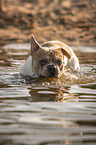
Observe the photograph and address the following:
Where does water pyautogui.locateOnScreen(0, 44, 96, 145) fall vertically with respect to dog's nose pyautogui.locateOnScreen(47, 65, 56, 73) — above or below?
below

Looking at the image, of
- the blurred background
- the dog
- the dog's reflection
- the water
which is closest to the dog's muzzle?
the dog

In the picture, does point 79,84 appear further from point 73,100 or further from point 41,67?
A: point 73,100

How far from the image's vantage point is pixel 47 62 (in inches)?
278

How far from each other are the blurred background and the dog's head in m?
8.98

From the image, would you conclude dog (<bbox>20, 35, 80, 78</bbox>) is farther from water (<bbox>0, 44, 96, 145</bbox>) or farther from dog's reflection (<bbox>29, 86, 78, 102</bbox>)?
dog's reflection (<bbox>29, 86, 78, 102</bbox>)

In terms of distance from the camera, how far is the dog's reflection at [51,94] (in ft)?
16.6

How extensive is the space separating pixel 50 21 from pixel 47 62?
1390 cm

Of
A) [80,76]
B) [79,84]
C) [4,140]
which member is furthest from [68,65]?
[4,140]

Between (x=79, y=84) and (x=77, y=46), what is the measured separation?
30.3ft

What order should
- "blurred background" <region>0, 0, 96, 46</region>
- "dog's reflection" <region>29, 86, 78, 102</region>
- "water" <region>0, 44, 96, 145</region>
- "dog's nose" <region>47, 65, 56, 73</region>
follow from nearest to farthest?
1. "water" <region>0, 44, 96, 145</region>
2. "dog's reflection" <region>29, 86, 78, 102</region>
3. "dog's nose" <region>47, 65, 56, 73</region>
4. "blurred background" <region>0, 0, 96, 46</region>

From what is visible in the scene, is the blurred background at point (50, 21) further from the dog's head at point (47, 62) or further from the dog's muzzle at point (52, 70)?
the dog's muzzle at point (52, 70)

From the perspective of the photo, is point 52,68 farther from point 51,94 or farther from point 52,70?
point 51,94

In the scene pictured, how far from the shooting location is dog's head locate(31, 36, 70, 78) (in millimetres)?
6852

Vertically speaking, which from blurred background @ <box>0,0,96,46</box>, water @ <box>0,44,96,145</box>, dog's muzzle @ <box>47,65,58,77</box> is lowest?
water @ <box>0,44,96,145</box>
